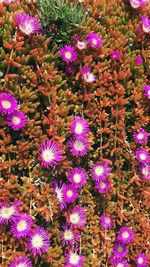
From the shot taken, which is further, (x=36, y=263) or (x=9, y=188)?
(x=36, y=263)

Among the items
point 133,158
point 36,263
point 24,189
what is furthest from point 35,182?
point 133,158

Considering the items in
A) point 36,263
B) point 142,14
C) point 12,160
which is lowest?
point 36,263

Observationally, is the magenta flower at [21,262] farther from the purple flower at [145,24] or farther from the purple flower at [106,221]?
the purple flower at [145,24]

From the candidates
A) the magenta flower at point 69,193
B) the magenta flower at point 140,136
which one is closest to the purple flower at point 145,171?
the magenta flower at point 140,136

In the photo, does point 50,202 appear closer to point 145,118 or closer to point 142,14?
point 145,118

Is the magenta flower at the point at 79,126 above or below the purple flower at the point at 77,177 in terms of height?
above

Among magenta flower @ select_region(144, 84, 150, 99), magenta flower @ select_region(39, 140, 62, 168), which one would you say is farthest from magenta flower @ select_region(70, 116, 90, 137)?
magenta flower @ select_region(144, 84, 150, 99)
